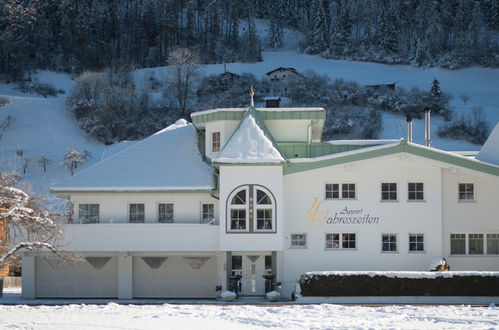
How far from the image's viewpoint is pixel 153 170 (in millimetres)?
35969

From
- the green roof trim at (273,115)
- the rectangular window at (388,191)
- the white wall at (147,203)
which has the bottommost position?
the white wall at (147,203)

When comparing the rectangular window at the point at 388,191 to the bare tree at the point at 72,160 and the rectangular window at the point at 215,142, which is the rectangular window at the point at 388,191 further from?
the bare tree at the point at 72,160

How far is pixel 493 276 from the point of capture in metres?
30.8

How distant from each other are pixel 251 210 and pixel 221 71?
273ft

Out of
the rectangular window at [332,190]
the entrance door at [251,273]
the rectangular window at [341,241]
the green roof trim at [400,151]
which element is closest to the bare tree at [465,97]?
the green roof trim at [400,151]

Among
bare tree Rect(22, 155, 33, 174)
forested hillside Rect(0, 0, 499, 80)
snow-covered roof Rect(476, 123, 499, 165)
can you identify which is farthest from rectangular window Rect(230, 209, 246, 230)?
forested hillside Rect(0, 0, 499, 80)

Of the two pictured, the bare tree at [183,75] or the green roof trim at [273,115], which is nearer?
the green roof trim at [273,115]

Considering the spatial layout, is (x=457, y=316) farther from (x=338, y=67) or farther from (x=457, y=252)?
(x=338, y=67)

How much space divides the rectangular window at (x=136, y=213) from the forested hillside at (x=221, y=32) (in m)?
80.0

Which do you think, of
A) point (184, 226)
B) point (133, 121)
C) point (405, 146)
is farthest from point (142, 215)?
point (133, 121)

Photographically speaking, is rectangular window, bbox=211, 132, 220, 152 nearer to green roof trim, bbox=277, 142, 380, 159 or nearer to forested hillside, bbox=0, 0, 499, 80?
green roof trim, bbox=277, 142, 380, 159

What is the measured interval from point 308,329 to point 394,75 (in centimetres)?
10354

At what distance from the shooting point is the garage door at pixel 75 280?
35.7 metres

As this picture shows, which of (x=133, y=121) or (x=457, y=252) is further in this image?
(x=133, y=121)
